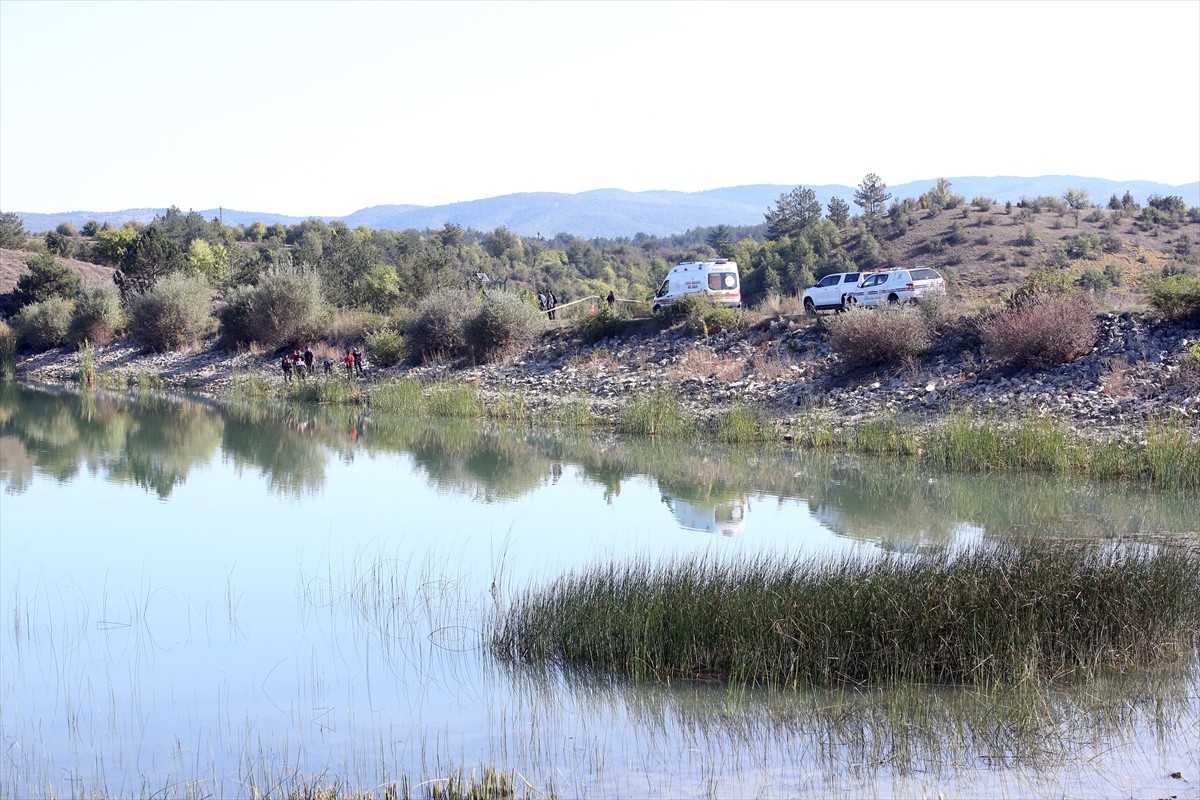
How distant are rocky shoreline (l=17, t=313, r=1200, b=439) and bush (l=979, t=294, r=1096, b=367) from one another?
1.17 ft

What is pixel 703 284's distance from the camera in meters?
40.8

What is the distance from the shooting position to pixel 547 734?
8.52 meters

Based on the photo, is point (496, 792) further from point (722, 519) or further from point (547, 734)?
point (722, 519)

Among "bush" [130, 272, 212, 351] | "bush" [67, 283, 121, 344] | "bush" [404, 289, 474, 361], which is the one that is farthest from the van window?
"bush" [67, 283, 121, 344]

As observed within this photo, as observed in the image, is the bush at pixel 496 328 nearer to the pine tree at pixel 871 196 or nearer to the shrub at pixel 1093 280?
the shrub at pixel 1093 280

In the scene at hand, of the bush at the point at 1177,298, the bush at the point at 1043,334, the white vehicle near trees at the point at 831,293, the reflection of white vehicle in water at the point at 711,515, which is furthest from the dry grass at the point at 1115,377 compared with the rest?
the white vehicle near trees at the point at 831,293

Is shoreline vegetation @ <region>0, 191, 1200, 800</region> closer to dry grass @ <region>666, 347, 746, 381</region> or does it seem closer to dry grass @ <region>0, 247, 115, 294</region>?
dry grass @ <region>666, 347, 746, 381</region>

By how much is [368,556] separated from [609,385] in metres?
20.7

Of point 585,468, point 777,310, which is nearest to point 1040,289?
point 777,310

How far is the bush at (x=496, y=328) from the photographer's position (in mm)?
41406

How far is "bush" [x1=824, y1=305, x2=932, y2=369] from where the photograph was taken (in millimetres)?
30250

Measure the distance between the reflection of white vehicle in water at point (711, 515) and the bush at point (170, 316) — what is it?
130 ft

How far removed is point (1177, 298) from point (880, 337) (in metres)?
6.94

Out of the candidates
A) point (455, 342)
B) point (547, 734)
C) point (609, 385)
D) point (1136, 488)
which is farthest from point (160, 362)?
point (547, 734)
